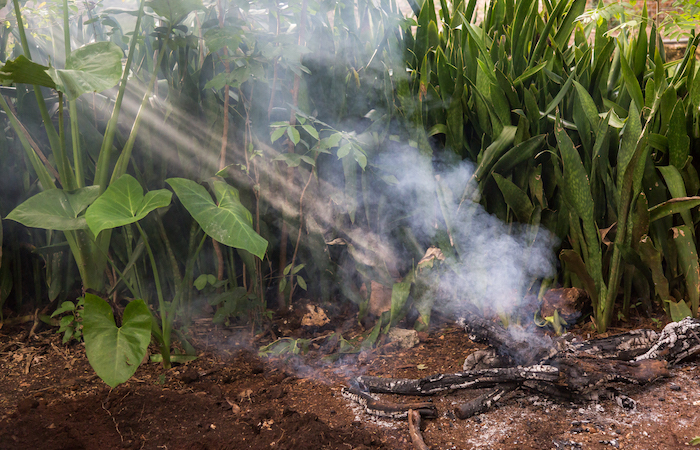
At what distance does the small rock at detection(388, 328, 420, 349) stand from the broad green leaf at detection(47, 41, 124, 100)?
4.16 feet

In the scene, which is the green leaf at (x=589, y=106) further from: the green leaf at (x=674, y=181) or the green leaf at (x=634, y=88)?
the green leaf at (x=674, y=181)

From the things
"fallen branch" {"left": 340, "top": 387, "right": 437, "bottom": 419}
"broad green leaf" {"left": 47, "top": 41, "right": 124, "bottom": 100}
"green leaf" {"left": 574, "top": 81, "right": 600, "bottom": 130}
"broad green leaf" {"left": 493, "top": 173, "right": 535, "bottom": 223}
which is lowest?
"fallen branch" {"left": 340, "top": 387, "right": 437, "bottom": 419}

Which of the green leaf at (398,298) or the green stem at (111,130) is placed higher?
the green stem at (111,130)

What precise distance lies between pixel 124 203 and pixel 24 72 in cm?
42

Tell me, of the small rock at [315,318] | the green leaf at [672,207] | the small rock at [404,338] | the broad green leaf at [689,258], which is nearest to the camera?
the green leaf at [672,207]

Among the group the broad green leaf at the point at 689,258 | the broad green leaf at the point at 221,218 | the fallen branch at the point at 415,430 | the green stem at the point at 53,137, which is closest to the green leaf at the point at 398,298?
the fallen branch at the point at 415,430

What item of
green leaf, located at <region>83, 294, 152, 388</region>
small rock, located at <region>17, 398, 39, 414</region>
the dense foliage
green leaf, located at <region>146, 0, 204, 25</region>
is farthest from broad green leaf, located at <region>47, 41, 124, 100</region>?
small rock, located at <region>17, 398, 39, 414</region>

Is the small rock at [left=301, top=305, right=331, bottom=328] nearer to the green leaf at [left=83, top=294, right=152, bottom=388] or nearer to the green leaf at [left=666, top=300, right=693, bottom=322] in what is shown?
the green leaf at [left=83, top=294, right=152, bottom=388]

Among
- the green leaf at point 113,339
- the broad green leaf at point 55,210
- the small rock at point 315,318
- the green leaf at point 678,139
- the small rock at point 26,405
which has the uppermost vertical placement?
the green leaf at point 678,139

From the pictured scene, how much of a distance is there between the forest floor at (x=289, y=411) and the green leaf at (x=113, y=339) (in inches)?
7.6

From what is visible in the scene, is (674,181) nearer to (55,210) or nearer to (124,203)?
(124,203)

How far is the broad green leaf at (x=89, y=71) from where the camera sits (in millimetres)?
1203

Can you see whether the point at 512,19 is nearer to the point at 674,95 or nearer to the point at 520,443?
the point at 674,95

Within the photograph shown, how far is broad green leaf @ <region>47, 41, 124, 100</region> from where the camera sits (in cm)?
120
